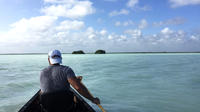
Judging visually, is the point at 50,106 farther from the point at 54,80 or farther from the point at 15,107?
the point at 15,107

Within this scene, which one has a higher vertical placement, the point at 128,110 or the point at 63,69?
the point at 63,69

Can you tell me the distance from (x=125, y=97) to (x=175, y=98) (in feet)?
8.56

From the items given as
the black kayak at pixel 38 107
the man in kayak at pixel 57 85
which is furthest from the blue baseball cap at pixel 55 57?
the black kayak at pixel 38 107

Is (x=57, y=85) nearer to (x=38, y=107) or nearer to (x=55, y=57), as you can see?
(x=55, y=57)

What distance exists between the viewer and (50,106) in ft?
9.56

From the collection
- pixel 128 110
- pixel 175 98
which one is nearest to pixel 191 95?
pixel 175 98

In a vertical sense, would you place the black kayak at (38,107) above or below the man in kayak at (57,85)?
below

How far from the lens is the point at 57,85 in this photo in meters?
2.82

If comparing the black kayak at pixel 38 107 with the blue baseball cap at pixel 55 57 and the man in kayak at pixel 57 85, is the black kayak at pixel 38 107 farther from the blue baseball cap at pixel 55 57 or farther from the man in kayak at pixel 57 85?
the blue baseball cap at pixel 55 57

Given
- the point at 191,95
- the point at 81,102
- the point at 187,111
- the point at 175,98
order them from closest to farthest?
the point at 81,102
the point at 187,111
the point at 175,98
the point at 191,95

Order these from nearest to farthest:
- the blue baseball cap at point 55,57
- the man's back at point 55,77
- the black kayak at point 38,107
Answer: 1. the man's back at point 55,77
2. the blue baseball cap at point 55,57
3. the black kayak at point 38,107

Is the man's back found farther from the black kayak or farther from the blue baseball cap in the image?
the black kayak

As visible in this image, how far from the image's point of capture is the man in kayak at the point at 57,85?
9.08 ft

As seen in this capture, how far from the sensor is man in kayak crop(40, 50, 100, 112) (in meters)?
2.77
